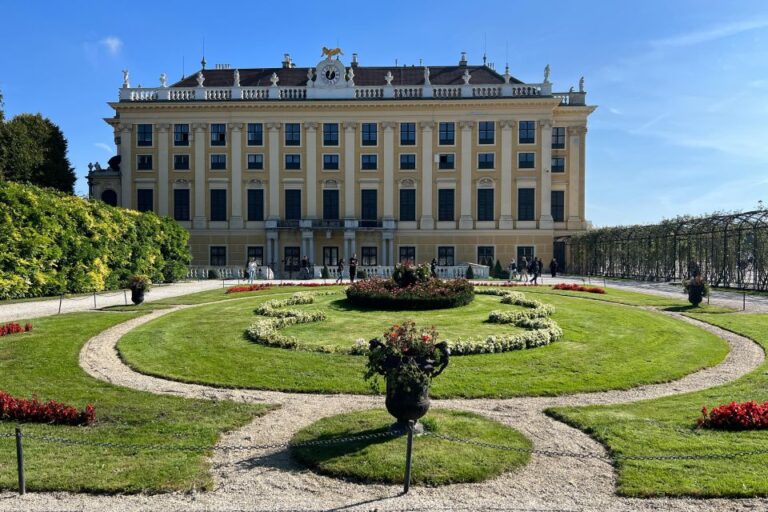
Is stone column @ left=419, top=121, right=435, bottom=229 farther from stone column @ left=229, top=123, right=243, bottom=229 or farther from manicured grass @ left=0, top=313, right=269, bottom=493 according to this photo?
manicured grass @ left=0, top=313, right=269, bottom=493

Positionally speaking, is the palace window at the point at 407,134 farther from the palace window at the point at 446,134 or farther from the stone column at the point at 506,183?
the stone column at the point at 506,183

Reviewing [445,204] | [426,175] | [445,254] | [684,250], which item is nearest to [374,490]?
[684,250]

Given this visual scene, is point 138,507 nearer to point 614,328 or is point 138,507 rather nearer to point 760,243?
point 614,328

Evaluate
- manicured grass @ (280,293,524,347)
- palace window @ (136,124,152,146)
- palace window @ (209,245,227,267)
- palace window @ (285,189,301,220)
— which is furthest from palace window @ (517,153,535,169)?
palace window @ (136,124,152,146)

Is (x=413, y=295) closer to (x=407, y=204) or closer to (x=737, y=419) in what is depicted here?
(x=737, y=419)

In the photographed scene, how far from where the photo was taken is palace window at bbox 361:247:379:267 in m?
52.0

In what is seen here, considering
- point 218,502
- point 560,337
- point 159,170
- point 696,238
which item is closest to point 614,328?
point 560,337

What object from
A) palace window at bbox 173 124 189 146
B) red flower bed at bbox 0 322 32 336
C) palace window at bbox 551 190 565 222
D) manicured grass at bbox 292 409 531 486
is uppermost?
palace window at bbox 173 124 189 146

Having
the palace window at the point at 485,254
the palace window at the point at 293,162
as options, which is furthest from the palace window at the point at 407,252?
the palace window at the point at 293,162

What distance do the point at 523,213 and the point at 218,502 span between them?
4868cm

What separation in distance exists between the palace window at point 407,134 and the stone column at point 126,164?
26686 millimetres

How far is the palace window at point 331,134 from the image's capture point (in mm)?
52594

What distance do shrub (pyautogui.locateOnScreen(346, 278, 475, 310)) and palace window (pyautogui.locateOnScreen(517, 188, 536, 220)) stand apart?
104ft

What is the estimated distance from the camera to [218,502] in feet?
21.4
